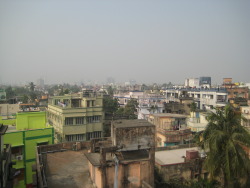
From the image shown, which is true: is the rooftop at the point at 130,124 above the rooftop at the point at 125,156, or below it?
above

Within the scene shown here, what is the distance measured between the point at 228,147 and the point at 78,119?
16740mm

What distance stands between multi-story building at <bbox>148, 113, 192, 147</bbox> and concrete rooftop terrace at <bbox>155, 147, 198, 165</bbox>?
3.14m

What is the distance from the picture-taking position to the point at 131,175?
10039 mm

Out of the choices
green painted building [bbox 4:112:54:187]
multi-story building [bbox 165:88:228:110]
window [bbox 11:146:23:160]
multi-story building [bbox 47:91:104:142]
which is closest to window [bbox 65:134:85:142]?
multi-story building [bbox 47:91:104:142]

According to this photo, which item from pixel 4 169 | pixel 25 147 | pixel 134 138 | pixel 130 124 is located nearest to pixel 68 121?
pixel 25 147

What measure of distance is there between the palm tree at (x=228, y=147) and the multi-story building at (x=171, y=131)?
9739 mm

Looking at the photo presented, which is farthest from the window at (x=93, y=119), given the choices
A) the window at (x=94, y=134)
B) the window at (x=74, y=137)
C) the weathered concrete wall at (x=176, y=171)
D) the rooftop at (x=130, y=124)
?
the rooftop at (x=130, y=124)

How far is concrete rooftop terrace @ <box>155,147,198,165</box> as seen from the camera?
50.7 ft

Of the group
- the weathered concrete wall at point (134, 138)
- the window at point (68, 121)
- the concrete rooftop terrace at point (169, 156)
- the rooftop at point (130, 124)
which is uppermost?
the rooftop at point (130, 124)

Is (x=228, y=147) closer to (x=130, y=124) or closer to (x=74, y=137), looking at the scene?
(x=130, y=124)

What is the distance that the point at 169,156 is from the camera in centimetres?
1680

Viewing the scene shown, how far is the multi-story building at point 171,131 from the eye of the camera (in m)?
21.8

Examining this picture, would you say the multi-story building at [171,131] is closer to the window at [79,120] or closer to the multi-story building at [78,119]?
the multi-story building at [78,119]

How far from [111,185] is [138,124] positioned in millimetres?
2936
